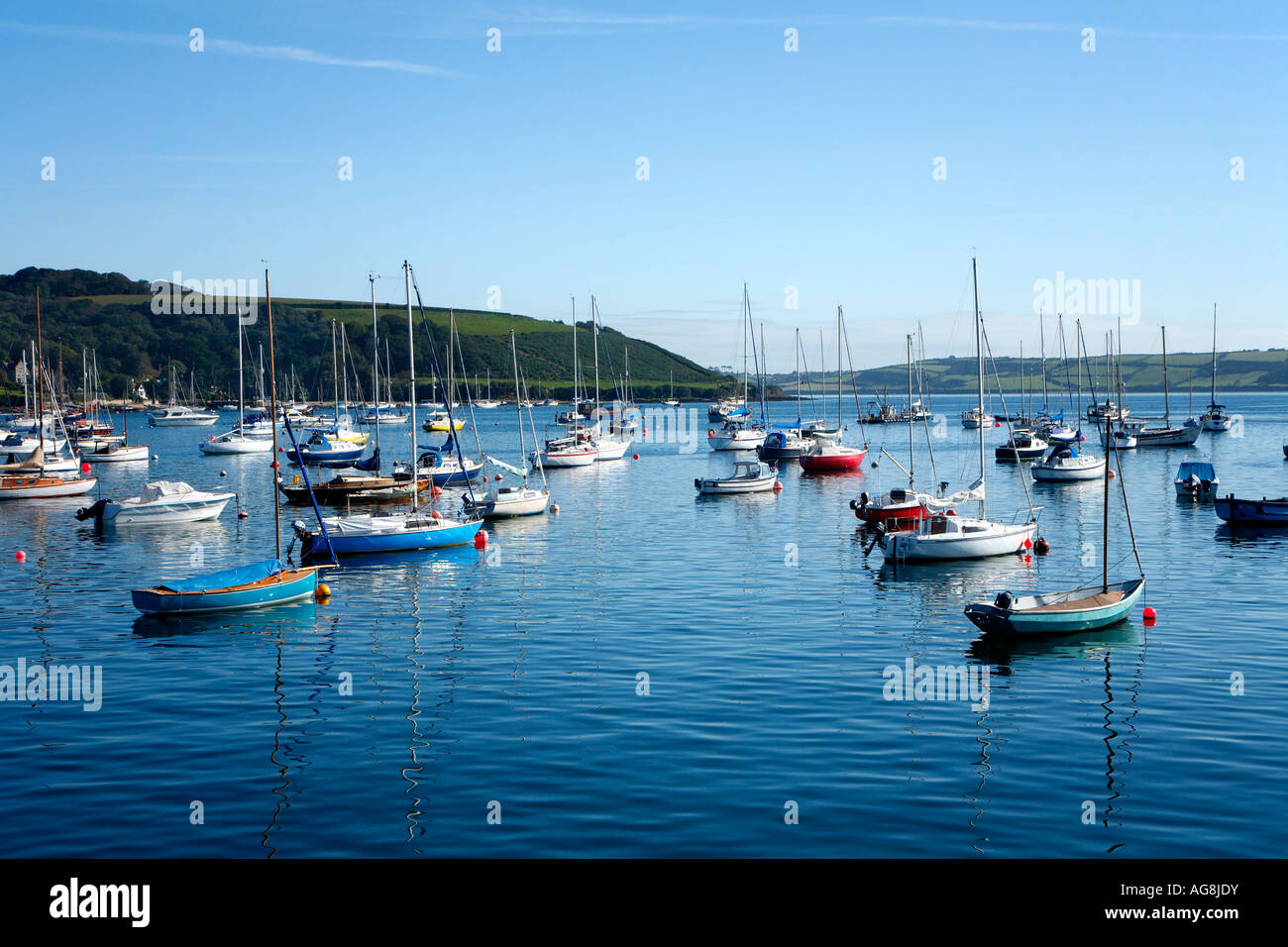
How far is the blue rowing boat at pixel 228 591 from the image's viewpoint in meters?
38.5

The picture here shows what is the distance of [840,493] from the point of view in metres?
85.4

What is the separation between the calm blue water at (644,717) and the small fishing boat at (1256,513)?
7328 millimetres

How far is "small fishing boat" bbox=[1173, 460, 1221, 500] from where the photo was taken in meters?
74.5

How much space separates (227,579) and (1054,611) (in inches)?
1110

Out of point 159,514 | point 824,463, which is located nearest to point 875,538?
point 159,514

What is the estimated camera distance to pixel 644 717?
26.9 m

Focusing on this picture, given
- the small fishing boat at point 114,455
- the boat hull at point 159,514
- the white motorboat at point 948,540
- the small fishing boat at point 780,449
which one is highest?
the small fishing boat at point 114,455

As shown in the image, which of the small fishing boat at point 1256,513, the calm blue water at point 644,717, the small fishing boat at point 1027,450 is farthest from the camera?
the small fishing boat at point 1027,450
